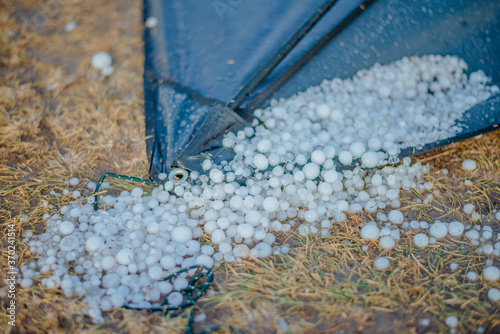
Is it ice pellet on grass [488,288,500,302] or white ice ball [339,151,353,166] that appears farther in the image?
white ice ball [339,151,353,166]

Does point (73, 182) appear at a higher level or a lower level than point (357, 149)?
lower

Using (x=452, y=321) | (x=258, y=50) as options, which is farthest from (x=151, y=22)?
(x=452, y=321)

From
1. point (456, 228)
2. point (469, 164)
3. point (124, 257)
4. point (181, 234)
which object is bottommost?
point (124, 257)

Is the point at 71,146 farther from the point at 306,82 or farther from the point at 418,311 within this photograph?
the point at 418,311

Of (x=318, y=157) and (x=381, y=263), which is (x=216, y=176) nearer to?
(x=318, y=157)

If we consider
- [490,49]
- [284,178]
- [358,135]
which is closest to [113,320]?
[284,178]

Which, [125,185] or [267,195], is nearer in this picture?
[267,195]

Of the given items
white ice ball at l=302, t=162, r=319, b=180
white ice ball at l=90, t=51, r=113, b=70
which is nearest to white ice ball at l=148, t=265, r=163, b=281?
white ice ball at l=302, t=162, r=319, b=180

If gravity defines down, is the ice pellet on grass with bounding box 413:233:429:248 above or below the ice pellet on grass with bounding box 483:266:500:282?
below

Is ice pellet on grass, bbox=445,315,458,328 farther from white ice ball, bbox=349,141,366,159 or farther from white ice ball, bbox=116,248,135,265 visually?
white ice ball, bbox=116,248,135,265
